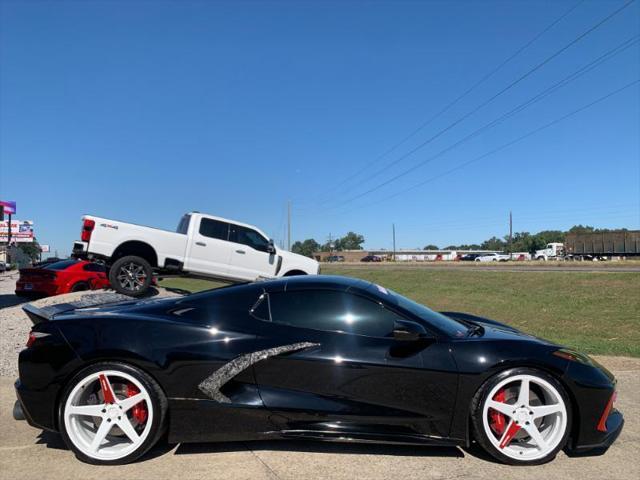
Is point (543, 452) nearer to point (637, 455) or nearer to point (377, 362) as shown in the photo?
point (637, 455)

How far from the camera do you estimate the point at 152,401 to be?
321 cm

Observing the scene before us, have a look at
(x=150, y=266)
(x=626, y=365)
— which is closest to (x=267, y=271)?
(x=150, y=266)

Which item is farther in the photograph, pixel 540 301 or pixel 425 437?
pixel 540 301

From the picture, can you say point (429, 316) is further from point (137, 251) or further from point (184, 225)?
point (184, 225)

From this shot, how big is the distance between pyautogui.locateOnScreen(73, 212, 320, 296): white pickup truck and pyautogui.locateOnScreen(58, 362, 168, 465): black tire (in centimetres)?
706

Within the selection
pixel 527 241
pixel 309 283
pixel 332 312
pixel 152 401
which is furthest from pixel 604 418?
pixel 527 241

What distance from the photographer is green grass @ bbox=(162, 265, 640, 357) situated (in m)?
9.71

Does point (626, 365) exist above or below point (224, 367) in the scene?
below

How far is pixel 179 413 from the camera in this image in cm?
322

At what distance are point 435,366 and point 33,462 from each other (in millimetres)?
2807

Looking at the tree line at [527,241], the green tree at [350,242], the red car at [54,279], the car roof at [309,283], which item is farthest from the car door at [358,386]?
the green tree at [350,242]

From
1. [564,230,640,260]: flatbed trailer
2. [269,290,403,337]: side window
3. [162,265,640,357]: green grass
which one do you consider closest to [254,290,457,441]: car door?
[269,290,403,337]: side window

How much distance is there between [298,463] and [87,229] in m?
8.26

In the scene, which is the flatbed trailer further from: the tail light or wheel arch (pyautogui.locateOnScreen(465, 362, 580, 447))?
the tail light
